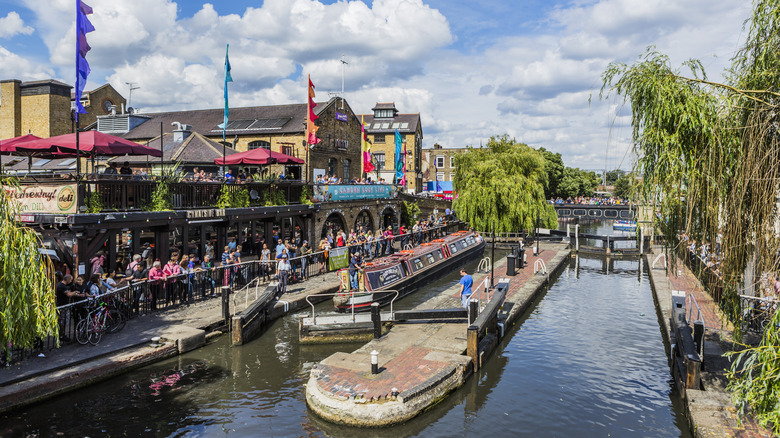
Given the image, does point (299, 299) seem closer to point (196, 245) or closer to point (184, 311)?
point (184, 311)

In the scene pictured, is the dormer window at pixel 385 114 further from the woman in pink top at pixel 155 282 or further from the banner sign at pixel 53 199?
the banner sign at pixel 53 199

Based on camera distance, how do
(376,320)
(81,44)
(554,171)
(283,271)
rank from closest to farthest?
(376,320) → (81,44) → (283,271) → (554,171)

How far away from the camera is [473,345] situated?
11.1 m

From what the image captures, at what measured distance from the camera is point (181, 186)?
16625 millimetres

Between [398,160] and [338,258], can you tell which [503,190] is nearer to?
[398,160]

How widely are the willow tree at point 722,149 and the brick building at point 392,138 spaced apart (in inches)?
1571

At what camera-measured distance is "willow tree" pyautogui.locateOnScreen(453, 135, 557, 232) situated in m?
31.9

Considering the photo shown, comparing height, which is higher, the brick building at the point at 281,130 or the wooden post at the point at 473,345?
the brick building at the point at 281,130

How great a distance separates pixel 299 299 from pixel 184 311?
355cm

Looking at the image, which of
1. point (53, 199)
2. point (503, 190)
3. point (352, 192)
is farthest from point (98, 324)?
point (503, 190)

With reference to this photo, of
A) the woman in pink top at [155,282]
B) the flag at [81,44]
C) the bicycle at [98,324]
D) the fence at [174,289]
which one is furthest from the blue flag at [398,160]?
the bicycle at [98,324]

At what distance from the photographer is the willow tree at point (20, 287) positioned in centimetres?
690

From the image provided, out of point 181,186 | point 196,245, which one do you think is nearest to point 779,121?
point 181,186

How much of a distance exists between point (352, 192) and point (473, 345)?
17.5 m
